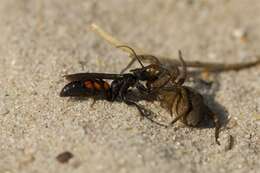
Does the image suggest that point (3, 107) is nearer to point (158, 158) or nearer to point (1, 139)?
point (1, 139)

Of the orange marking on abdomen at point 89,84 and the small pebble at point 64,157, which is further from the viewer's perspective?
the orange marking on abdomen at point 89,84

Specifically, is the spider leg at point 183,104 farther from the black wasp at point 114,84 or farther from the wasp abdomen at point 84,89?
the wasp abdomen at point 84,89

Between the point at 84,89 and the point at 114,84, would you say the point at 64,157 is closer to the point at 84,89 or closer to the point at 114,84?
the point at 84,89

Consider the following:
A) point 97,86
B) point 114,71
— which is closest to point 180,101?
point 97,86

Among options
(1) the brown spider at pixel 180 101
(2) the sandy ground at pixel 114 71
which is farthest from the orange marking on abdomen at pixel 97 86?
(1) the brown spider at pixel 180 101

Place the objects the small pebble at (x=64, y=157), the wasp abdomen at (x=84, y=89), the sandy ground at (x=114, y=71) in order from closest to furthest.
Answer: the small pebble at (x=64, y=157)
the sandy ground at (x=114, y=71)
the wasp abdomen at (x=84, y=89)
